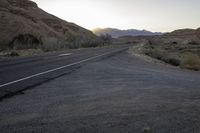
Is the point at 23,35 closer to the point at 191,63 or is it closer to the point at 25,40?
the point at 25,40

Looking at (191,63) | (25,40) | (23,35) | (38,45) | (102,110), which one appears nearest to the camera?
(102,110)

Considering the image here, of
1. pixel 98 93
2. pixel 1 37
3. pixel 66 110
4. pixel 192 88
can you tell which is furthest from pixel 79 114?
pixel 1 37

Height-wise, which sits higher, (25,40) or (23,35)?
(23,35)

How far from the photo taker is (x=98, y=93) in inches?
308

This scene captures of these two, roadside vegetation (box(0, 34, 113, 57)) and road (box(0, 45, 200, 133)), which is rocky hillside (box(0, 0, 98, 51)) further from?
road (box(0, 45, 200, 133))

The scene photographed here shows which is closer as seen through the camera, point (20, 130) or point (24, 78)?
point (20, 130)

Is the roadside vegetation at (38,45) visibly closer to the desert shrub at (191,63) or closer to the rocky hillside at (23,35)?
the rocky hillside at (23,35)

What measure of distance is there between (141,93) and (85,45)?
54.7 metres

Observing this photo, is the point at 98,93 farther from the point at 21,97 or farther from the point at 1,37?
the point at 1,37

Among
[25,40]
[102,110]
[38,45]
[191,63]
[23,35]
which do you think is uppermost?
[23,35]

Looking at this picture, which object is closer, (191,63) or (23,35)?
(191,63)

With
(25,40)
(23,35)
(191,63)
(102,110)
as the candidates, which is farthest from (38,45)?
(102,110)

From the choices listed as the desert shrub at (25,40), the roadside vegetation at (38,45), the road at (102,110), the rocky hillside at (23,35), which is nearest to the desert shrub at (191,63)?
the road at (102,110)

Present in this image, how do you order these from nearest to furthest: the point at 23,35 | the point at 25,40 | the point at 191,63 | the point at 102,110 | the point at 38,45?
the point at 102,110, the point at 191,63, the point at 38,45, the point at 25,40, the point at 23,35
